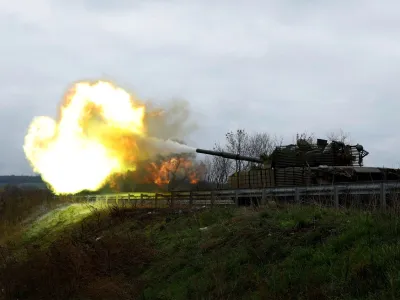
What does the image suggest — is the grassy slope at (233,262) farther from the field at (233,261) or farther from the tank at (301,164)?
the tank at (301,164)

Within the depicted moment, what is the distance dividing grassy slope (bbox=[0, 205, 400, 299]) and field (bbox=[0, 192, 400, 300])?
0.02m

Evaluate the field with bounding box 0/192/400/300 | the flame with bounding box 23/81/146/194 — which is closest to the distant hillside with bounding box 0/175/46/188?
the flame with bounding box 23/81/146/194

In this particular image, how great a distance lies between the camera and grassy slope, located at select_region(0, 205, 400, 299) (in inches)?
304

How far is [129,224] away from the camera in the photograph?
21.0 meters

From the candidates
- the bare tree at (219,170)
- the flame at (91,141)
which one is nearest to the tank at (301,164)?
the flame at (91,141)

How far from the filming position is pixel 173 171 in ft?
183

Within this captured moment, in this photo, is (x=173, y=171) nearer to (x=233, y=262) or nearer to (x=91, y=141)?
(x=91, y=141)

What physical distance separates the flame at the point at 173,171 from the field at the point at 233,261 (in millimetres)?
30248

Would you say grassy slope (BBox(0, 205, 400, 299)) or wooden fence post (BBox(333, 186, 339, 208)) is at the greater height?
wooden fence post (BBox(333, 186, 339, 208))

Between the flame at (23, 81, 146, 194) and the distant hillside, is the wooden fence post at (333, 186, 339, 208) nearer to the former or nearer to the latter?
the flame at (23, 81, 146, 194)

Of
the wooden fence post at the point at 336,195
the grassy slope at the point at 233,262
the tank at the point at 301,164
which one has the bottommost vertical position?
the grassy slope at the point at 233,262

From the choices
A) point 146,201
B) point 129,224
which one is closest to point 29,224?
point 146,201

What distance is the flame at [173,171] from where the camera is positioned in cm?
4935

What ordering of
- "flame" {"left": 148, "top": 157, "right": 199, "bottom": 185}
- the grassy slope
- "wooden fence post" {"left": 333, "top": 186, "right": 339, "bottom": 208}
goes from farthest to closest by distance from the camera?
1. "flame" {"left": 148, "top": 157, "right": 199, "bottom": 185}
2. "wooden fence post" {"left": 333, "top": 186, "right": 339, "bottom": 208}
3. the grassy slope
